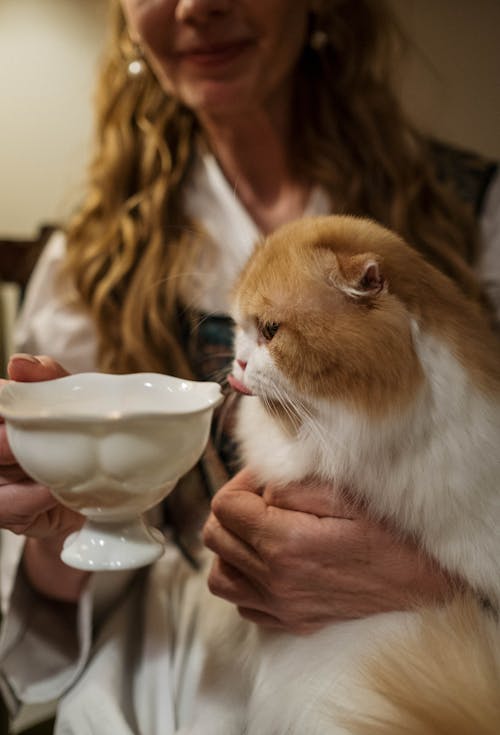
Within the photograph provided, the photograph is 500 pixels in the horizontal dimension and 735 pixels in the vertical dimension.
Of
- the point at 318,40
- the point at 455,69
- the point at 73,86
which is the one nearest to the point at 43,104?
the point at 73,86

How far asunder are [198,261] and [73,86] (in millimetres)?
638

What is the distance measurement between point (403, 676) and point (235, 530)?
19 centimetres

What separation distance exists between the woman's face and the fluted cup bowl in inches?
18.1

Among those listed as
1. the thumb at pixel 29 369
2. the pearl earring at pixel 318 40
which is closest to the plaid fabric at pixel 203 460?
the thumb at pixel 29 369

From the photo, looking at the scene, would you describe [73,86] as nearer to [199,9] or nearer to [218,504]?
[199,9]

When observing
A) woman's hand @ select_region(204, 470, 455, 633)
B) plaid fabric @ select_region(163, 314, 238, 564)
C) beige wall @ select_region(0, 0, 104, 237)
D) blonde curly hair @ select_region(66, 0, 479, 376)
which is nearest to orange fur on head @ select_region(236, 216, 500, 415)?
woman's hand @ select_region(204, 470, 455, 633)

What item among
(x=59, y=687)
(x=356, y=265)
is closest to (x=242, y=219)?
(x=356, y=265)

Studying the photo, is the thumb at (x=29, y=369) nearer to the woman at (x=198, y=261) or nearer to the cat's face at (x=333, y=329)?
the woman at (x=198, y=261)

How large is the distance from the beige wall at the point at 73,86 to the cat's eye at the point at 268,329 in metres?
0.63

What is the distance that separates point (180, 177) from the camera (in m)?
0.93

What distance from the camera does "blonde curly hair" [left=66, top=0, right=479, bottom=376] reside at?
33.3 inches

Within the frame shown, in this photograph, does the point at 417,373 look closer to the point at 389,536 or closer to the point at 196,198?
→ the point at 389,536

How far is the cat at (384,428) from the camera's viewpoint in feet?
1.53

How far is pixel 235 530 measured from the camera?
1.94 ft
